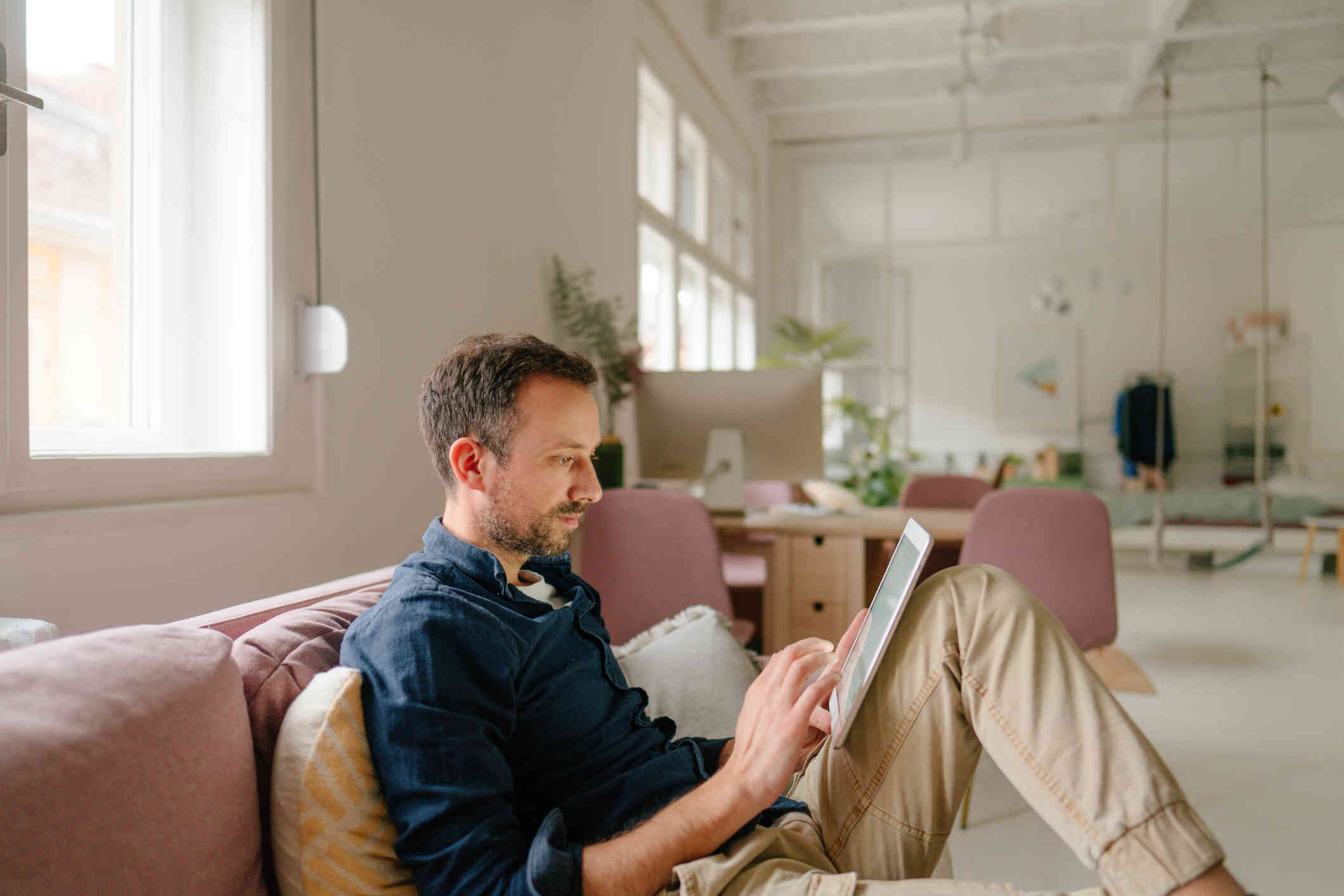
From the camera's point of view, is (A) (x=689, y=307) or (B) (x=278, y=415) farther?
(A) (x=689, y=307)

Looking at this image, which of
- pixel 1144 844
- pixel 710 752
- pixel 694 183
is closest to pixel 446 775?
pixel 710 752

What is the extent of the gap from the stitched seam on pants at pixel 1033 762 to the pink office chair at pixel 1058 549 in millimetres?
1458

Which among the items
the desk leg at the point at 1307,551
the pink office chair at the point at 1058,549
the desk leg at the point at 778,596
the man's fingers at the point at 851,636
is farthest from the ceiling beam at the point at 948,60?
the man's fingers at the point at 851,636

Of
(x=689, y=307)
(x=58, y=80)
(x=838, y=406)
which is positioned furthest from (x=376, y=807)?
(x=838, y=406)

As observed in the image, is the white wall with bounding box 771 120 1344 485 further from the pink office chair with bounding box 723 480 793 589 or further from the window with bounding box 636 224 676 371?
the pink office chair with bounding box 723 480 793 589

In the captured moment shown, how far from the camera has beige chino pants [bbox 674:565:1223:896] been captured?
0.89m

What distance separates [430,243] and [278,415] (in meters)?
0.81

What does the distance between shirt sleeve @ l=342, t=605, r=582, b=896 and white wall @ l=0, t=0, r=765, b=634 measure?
722 mm

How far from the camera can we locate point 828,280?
8.22 metres

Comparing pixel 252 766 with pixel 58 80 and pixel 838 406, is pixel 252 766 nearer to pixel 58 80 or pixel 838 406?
pixel 58 80

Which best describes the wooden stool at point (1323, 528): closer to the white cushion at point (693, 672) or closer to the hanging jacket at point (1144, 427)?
the hanging jacket at point (1144, 427)

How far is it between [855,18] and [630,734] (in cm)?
540

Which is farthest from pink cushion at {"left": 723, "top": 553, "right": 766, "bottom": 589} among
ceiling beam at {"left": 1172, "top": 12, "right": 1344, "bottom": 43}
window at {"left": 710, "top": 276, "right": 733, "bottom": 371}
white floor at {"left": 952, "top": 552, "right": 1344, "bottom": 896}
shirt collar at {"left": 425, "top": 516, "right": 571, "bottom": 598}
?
ceiling beam at {"left": 1172, "top": 12, "right": 1344, "bottom": 43}

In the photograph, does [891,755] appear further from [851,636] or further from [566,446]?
[566,446]
